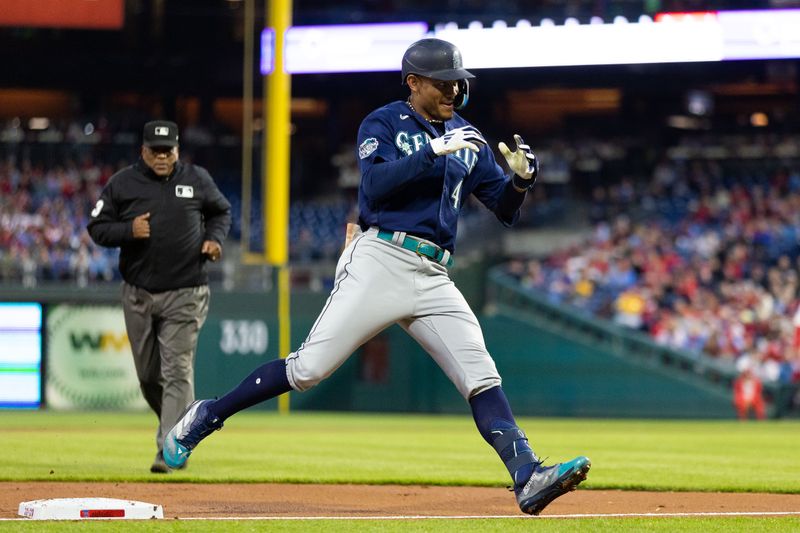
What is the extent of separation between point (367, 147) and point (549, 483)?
1.50 meters

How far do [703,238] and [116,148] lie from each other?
11088mm

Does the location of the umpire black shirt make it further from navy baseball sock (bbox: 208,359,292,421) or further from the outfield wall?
the outfield wall

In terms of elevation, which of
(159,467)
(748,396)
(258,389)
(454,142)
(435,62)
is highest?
(435,62)

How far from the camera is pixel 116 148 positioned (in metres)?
24.9

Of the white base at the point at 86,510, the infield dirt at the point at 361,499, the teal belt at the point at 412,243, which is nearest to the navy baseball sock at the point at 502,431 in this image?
the infield dirt at the point at 361,499

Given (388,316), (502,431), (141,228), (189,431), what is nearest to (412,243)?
(388,316)

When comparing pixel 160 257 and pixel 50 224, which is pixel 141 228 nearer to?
pixel 160 257

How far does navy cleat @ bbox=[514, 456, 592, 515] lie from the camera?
192 inches

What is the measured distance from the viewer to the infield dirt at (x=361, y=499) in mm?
5559

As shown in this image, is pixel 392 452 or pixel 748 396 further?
pixel 748 396

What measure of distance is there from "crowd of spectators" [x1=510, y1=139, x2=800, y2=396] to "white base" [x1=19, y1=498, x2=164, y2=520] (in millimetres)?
14411

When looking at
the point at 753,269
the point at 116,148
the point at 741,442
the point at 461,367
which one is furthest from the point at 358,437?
the point at 116,148

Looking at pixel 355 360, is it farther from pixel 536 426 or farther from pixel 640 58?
pixel 640 58

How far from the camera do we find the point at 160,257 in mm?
7348
